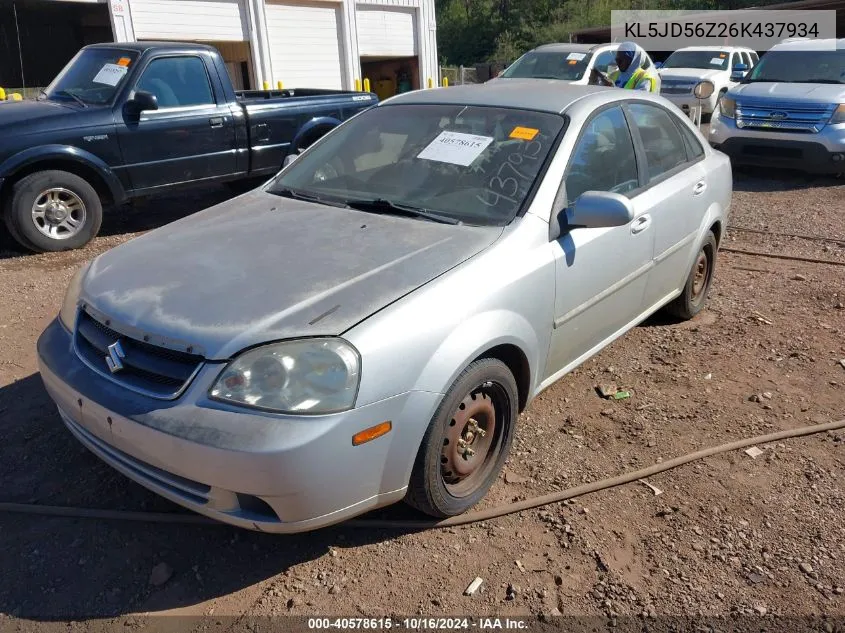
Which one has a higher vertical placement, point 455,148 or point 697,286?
point 455,148

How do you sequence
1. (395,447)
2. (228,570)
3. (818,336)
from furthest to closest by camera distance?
(818,336) < (228,570) < (395,447)

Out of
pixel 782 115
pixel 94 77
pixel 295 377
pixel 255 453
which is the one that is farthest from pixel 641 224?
pixel 782 115

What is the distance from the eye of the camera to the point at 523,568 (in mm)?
2693

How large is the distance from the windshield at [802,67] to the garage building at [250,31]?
10075 millimetres

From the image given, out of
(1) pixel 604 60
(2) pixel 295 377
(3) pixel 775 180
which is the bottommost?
(3) pixel 775 180

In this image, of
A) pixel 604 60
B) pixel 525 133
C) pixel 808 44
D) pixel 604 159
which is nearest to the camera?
pixel 525 133

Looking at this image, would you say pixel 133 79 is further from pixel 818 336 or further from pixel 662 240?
pixel 818 336

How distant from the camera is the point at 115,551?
274 centimetres

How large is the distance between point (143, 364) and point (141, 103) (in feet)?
16.0

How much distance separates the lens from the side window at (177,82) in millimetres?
6895

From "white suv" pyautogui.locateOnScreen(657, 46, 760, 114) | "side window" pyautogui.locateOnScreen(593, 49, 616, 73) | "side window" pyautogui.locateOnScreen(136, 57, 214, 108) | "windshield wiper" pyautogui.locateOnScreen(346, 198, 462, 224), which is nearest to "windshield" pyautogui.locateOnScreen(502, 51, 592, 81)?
"side window" pyautogui.locateOnScreen(593, 49, 616, 73)

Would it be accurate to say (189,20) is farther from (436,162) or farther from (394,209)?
(394,209)

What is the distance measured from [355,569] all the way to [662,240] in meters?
2.55

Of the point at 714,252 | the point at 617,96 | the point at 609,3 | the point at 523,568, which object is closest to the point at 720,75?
the point at 714,252
